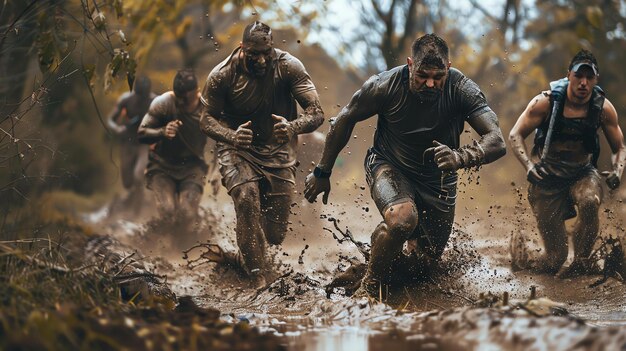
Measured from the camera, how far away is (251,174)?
461 inches

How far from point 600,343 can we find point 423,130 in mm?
3548

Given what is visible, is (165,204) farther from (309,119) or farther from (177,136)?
(309,119)

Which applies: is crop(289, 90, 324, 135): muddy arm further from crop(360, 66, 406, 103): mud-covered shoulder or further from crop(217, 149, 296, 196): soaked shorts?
crop(360, 66, 406, 103): mud-covered shoulder

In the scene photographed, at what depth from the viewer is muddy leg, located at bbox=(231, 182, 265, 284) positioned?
37.8 ft

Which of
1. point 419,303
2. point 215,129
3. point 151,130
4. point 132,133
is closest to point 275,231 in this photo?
point 215,129

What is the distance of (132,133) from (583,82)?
949 cm

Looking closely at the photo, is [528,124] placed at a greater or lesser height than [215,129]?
greater

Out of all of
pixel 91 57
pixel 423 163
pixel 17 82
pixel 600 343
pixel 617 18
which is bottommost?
pixel 600 343

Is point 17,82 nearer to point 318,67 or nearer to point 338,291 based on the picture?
point 338,291

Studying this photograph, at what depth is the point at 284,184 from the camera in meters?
12.1

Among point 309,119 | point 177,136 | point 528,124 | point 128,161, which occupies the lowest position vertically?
point 309,119

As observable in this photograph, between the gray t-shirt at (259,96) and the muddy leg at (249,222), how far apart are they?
0.44m

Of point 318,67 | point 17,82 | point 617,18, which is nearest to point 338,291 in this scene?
point 17,82

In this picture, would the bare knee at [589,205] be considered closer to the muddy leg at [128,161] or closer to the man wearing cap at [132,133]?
the man wearing cap at [132,133]
